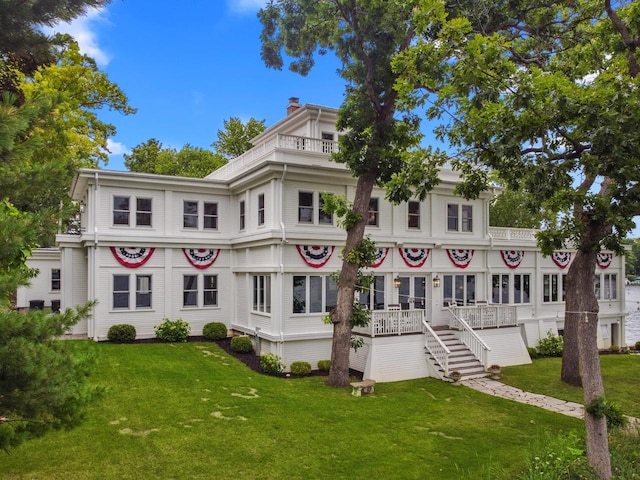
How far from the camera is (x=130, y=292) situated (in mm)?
19609

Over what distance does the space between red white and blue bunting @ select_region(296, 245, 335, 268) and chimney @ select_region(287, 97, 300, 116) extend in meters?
10.5

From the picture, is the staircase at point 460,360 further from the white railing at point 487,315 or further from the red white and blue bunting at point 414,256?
the red white and blue bunting at point 414,256

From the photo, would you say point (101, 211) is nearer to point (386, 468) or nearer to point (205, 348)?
point (205, 348)

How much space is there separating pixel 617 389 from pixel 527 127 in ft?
41.5

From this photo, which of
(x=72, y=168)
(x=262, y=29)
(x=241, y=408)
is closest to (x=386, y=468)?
(x=241, y=408)

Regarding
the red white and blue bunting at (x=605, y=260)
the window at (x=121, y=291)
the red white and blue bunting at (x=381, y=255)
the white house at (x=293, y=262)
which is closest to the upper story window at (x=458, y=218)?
the white house at (x=293, y=262)

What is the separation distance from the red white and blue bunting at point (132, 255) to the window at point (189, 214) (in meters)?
1.97

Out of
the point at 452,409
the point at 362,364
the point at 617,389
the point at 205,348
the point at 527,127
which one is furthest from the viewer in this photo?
the point at 205,348

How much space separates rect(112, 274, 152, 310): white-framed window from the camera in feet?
63.9

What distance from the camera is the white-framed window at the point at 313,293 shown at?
17781 mm

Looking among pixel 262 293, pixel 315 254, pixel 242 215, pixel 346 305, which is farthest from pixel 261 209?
pixel 346 305

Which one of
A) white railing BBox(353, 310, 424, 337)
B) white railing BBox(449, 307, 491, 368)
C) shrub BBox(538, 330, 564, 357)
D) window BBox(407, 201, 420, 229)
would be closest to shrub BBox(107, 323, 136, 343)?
white railing BBox(353, 310, 424, 337)

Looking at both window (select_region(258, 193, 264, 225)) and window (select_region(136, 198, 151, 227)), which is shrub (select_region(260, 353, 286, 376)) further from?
window (select_region(136, 198, 151, 227))

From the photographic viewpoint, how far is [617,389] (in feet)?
53.2
